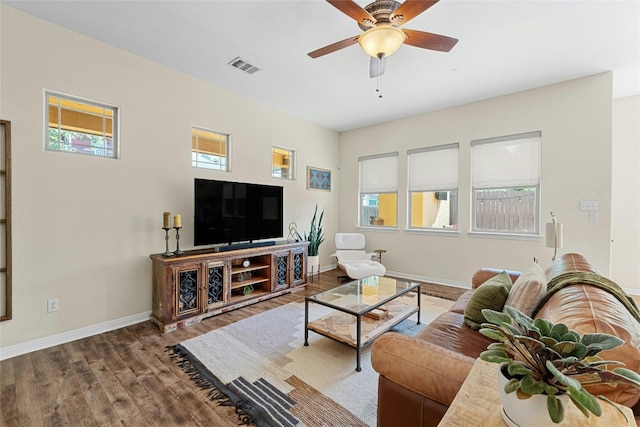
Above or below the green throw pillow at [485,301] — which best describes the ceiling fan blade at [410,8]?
above

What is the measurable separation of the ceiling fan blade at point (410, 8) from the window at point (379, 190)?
344 centimetres

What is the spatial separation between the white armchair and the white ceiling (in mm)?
2654

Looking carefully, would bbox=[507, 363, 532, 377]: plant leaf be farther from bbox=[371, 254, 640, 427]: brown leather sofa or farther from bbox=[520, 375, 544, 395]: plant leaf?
bbox=[371, 254, 640, 427]: brown leather sofa

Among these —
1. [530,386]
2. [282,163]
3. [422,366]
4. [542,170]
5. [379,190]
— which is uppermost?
[282,163]

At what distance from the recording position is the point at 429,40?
7.06 feet

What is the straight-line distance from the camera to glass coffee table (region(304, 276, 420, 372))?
93.1 inches

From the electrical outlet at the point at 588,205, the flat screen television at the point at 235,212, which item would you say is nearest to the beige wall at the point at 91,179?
the flat screen television at the point at 235,212

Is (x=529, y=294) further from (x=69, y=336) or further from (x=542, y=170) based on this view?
(x=69, y=336)

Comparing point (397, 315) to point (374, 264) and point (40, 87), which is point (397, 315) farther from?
point (40, 87)

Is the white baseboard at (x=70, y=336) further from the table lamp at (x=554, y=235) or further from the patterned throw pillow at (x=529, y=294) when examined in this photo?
the table lamp at (x=554, y=235)

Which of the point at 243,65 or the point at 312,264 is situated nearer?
the point at 243,65

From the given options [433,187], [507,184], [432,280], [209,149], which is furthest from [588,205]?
[209,149]

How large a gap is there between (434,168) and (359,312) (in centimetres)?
348

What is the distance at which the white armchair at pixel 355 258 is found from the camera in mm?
4322
